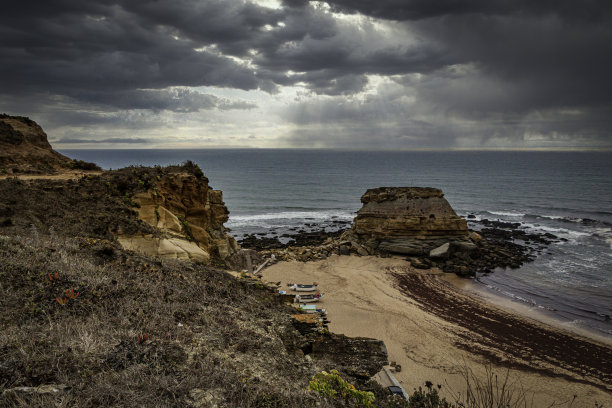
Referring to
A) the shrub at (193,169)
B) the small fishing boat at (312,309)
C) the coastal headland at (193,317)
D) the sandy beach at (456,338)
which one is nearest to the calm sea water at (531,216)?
the coastal headland at (193,317)

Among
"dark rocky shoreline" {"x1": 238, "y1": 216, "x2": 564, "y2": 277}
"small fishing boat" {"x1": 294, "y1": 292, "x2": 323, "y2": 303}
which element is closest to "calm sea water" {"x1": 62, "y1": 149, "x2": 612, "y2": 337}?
"dark rocky shoreline" {"x1": 238, "y1": 216, "x2": 564, "y2": 277}

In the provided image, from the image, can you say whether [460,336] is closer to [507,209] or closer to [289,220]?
[289,220]

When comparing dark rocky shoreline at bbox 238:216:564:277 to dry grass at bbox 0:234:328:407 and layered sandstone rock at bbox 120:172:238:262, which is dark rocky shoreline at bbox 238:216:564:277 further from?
dry grass at bbox 0:234:328:407

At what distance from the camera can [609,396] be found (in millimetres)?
12719

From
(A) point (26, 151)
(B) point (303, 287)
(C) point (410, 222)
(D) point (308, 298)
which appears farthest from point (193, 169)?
(C) point (410, 222)

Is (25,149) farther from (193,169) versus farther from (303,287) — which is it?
(303,287)

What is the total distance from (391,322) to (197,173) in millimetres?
14107

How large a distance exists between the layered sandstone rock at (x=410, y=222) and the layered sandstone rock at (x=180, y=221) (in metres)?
16.4

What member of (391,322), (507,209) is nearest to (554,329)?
(391,322)

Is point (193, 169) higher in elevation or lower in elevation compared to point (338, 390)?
higher

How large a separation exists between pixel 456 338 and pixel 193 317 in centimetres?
1448

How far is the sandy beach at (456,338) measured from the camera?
43.8 feet

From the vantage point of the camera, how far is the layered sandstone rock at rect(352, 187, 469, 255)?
31.4 meters

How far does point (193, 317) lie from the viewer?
7.71m
